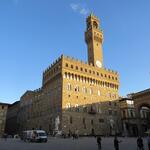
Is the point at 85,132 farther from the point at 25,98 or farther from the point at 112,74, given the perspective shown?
the point at 25,98

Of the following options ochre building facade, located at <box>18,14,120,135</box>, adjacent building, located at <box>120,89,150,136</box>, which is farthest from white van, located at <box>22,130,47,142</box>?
adjacent building, located at <box>120,89,150,136</box>

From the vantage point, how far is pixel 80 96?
183 ft

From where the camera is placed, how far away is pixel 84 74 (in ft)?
191

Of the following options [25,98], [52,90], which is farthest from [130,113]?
[25,98]

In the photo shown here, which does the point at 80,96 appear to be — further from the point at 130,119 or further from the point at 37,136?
the point at 37,136

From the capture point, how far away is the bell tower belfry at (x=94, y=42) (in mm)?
64562

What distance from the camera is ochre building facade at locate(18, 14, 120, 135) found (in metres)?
52.5

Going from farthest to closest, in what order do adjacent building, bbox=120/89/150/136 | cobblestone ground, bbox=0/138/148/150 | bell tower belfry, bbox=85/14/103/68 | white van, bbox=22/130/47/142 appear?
bell tower belfry, bbox=85/14/103/68 < adjacent building, bbox=120/89/150/136 < white van, bbox=22/130/47/142 < cobblestone ground, bbox=0/138/148/150

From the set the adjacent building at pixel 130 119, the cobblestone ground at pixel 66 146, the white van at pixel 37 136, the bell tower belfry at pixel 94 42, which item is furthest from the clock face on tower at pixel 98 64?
the cobblestone ground at pixel 66 146

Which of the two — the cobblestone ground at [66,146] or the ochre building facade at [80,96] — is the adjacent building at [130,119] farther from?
the cobblestone ground at [66,146]

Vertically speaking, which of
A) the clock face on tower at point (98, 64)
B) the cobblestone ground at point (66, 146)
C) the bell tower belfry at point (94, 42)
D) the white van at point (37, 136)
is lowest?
the cobblestone ground at point (66, 146)

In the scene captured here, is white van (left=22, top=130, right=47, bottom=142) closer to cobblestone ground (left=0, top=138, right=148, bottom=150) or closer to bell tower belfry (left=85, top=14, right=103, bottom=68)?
cobblestone ground (left=0, top=138, right=148, bottom=150)

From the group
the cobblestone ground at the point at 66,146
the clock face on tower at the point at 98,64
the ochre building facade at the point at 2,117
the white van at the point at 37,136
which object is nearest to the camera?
the cobblestone ground at the point at 66,146

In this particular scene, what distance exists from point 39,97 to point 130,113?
90.3 feet
